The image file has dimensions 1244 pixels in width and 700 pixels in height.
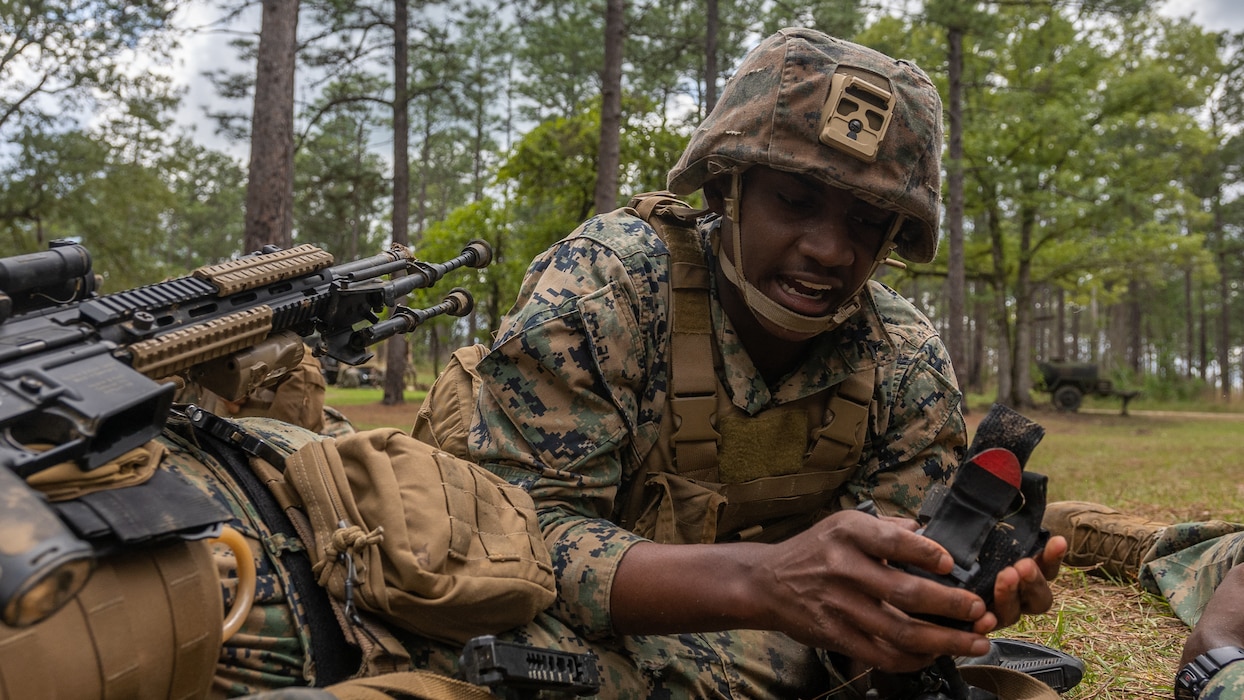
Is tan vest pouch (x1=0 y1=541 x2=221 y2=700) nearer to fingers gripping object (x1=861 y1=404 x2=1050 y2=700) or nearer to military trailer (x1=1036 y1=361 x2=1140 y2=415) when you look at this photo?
fingers gripping object (x1=861 y1=404 x2=1050 y2=700)

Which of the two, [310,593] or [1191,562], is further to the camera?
[1191,562]

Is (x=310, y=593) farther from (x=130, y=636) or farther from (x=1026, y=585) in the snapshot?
(x=1026, y=585)

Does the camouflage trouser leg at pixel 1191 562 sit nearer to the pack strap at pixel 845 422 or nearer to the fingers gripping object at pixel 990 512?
the pack strap at pixel 845 422

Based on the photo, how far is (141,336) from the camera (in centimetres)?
169

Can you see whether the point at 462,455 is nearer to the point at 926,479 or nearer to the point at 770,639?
the point at 770,639

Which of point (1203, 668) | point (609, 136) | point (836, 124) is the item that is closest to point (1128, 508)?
point (1203, 668)

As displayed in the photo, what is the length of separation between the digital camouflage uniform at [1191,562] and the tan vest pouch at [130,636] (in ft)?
10.1

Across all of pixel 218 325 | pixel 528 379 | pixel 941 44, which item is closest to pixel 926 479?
pixel 528 379

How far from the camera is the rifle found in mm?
1138

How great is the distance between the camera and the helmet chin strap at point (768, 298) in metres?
2.30

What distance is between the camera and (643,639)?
2121 mm

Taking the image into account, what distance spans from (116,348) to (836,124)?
170 cm

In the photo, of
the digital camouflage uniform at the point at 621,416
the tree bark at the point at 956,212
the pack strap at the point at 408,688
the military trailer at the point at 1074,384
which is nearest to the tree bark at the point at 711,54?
the tree bark at the point at 956,212

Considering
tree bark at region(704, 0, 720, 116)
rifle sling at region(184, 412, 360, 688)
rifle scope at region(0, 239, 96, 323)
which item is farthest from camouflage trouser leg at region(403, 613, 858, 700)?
tree bark at region(704, 0, 720, 116)
